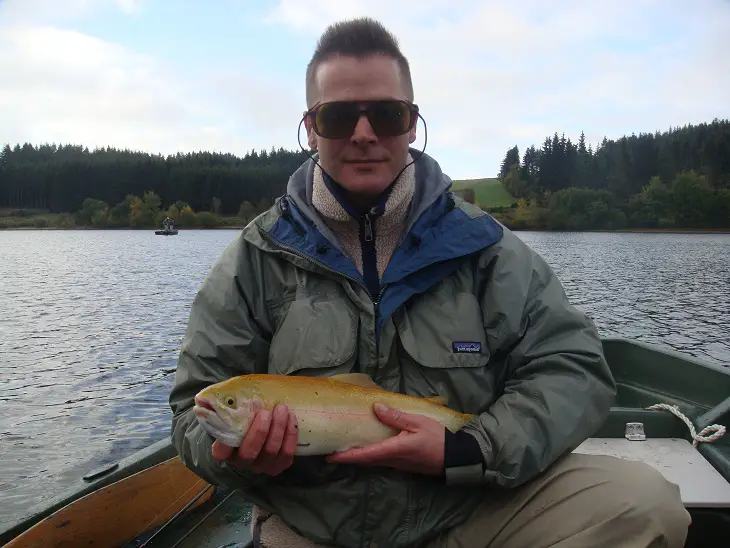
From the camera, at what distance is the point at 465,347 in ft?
9.51

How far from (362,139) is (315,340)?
101 centimetres

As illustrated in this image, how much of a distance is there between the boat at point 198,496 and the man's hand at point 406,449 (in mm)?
1601

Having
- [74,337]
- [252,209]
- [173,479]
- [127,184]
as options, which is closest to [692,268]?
[74,337]

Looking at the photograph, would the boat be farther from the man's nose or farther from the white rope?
the man's nose

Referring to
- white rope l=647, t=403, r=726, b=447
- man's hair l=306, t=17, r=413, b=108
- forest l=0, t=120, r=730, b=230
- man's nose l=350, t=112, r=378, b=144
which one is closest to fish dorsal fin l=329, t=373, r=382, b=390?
man's nose l=350, t=112, r=378, b=144

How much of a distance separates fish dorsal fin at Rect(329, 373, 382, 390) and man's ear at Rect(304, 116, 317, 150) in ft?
4.21

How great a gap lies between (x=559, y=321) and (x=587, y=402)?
382 mm

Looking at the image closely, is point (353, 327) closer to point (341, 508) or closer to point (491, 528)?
point (341, 508)

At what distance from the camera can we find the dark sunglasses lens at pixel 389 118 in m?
3.06

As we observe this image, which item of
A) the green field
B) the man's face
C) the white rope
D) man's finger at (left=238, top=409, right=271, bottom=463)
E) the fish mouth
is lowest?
the white rope

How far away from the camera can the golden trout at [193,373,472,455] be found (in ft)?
8.21

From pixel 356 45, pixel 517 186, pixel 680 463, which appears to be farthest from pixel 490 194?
pixel 356 45

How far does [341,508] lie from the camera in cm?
275

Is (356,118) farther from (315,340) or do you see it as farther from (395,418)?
(395,418)
